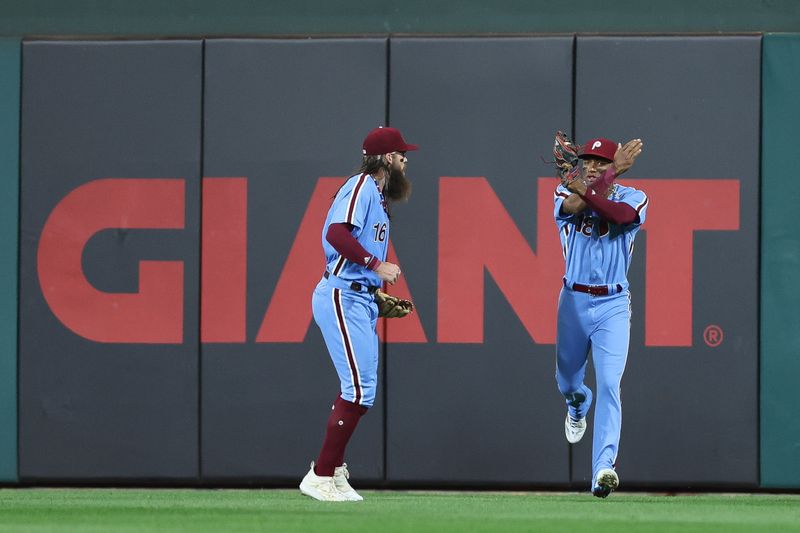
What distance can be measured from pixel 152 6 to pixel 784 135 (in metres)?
4.14

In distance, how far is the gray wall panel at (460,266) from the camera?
28.6ft

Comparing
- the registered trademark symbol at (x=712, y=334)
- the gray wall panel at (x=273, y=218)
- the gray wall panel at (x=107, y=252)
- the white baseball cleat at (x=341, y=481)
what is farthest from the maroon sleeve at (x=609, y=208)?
the gray wall panel at (x=107, y=252)

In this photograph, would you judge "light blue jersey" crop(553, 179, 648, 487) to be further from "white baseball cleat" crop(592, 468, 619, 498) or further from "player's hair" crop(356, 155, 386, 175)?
"player's hair" crop(356, 155, 386, 175)

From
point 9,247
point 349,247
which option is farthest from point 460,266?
point 9,247

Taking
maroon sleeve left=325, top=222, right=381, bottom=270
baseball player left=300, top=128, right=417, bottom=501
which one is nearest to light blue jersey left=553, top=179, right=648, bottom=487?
baseball player left=300, top=128, right=417, bottom=501

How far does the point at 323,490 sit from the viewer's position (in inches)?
278

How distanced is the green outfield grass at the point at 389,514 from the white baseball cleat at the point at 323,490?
60 mm

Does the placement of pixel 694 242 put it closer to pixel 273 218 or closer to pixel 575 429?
pixel 575 429

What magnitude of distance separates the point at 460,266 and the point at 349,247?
6.51 feet

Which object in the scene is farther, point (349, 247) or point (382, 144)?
point (382, 144)

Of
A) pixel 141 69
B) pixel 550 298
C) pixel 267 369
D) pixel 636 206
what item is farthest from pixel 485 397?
pixel 141 69

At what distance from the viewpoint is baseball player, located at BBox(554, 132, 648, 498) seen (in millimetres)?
7109

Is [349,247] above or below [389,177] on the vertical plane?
below

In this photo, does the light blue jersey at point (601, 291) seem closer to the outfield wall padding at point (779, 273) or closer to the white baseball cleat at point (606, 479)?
the white baseball cleat at point (606, 479)
